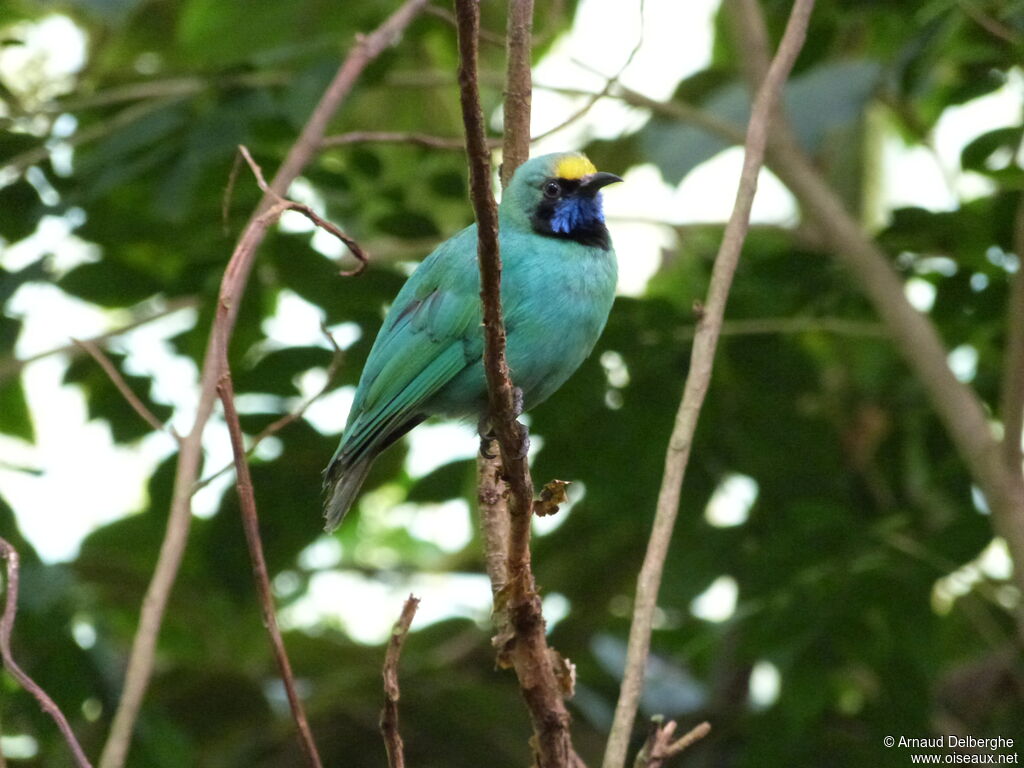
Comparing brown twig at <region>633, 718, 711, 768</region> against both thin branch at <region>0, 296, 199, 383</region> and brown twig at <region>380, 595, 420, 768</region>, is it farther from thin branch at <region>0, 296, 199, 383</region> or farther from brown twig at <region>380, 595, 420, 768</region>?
thin branch at <region>0, 296, 199, 383</region>

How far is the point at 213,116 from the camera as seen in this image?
4781 mm

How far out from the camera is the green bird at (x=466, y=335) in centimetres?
379

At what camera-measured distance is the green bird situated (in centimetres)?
379

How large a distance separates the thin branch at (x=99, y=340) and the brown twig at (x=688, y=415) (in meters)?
2.34

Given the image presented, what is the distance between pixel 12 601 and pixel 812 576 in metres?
2.67

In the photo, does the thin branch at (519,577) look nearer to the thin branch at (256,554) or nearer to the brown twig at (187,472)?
the thin branch at (256,554)

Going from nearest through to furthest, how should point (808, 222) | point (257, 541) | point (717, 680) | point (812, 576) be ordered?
point (257, 541) → point (812, 576) → point (808, 222) → point (717, 680)

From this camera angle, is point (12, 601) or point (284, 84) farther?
point (284, 84)

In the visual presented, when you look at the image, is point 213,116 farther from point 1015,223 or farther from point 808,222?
point 1015,223

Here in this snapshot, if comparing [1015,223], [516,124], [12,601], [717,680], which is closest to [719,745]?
[717,680]

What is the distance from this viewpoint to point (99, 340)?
4762 millimetres

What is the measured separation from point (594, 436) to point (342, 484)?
1.25m

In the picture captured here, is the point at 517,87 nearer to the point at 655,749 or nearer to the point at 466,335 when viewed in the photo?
the point at 466,335

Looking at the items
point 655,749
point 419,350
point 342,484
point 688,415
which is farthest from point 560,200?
point 655,749
